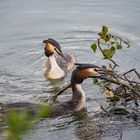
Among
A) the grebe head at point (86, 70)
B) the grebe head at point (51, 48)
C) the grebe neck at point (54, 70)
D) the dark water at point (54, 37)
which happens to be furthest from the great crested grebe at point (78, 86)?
the grebe head at point (51, 48)

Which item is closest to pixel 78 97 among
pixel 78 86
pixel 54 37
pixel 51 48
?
pixel 78 86

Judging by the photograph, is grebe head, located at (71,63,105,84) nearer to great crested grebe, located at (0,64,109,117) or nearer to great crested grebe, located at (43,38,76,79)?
great crested grebe, located at (0,64,109,117)

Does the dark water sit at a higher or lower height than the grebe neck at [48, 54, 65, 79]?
higher

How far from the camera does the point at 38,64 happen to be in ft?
31.7

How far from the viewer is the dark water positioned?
7004 mm

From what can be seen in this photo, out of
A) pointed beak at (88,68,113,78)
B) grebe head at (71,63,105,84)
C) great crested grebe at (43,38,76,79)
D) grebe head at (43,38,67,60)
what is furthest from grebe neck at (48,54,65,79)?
pointed beak at (88,68,113,78)

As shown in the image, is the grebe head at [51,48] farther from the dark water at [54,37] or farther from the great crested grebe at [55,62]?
the dark water at [54,37]

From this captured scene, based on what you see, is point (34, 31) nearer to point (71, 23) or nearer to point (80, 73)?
point (71, 23)

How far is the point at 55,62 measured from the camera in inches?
380

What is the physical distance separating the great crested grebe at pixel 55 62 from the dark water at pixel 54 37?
8.2 inches

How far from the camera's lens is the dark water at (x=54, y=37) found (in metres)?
7.00

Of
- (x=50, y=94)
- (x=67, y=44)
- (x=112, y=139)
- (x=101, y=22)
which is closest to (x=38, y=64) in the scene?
(x=67, y=44)

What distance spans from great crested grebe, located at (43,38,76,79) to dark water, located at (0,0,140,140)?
0.68 feet

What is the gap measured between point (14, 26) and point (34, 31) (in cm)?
67
